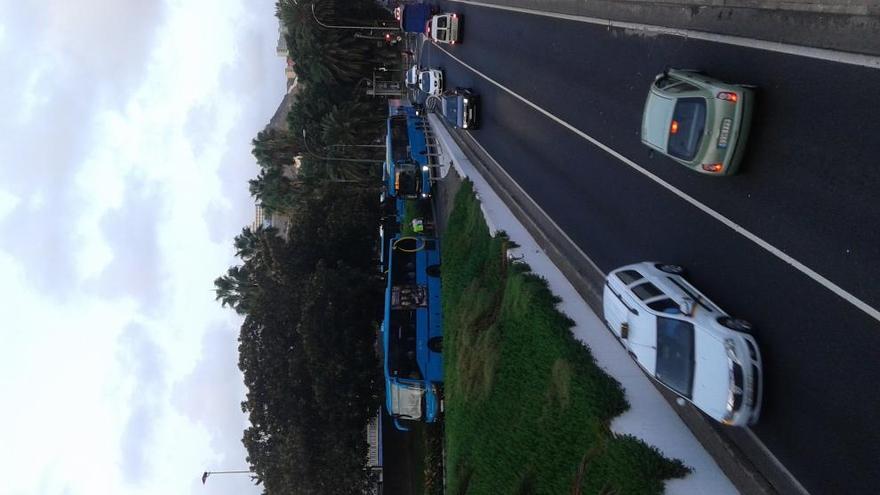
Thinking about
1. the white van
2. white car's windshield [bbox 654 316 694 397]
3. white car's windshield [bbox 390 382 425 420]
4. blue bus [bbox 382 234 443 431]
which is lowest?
white car's windshield [bbox 390 382 425 420]

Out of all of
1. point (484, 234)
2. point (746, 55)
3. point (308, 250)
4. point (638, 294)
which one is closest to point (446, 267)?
point (484, 234)

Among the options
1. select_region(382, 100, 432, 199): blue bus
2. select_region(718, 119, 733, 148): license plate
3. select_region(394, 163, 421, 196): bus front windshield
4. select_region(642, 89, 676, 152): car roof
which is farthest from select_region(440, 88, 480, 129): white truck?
select_region(718, 119, 733, 148): license plate

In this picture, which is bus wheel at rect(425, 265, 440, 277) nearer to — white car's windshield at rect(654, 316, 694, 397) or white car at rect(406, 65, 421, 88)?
white car at rect(406, 65, 421, 88)

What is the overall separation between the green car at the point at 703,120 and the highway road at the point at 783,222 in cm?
46

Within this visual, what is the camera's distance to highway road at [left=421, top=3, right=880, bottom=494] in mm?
9234

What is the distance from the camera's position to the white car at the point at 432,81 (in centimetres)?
3206

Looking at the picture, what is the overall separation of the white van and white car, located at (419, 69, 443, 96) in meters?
1.98

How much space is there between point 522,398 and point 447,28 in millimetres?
22122

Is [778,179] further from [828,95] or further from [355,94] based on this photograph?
[355,94]

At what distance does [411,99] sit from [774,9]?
35.1 metres

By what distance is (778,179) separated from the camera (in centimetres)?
1080

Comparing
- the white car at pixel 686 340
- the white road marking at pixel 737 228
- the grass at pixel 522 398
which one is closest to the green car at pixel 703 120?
the white road marking at pixel 737 228

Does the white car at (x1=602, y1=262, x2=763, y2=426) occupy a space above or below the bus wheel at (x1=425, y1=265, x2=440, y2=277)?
above

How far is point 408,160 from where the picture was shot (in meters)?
31.3
